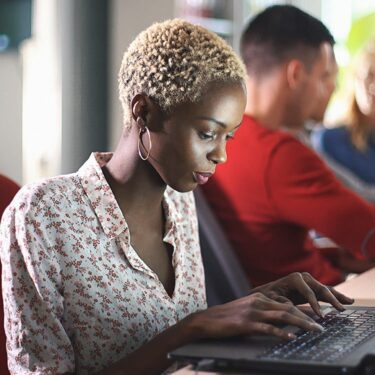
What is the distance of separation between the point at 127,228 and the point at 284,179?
36.3 inches

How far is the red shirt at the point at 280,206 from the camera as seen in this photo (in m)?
2.14

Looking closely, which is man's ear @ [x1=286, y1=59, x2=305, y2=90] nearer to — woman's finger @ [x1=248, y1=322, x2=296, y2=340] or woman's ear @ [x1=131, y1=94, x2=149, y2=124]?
woman's ear @ [x1=131, y1=94, x2=149, y2=124]

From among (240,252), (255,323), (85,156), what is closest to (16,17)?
(85,156)

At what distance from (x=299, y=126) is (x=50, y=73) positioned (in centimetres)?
164

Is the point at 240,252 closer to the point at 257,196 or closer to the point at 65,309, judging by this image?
the point at 257,196

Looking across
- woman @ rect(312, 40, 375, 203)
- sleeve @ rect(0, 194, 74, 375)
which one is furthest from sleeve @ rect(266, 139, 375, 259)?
woman @ rect(312, 40, 375, 203)

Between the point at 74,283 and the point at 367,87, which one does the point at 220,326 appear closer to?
the point at 74,283

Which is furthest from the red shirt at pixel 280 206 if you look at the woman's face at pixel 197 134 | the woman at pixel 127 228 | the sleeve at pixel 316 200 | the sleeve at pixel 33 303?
the sleeve at pixel 33 303

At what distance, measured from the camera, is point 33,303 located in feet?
4.00

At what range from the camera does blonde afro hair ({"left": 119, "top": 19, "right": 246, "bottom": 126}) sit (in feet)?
4.16

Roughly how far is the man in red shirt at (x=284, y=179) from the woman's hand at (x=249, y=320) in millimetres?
1075

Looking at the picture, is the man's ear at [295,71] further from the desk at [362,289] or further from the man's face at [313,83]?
the desk at [362,289]

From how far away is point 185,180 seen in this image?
1287 millimetres

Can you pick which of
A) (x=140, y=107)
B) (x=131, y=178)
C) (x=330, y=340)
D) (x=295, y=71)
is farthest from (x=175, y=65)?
(x=295, y=71)
